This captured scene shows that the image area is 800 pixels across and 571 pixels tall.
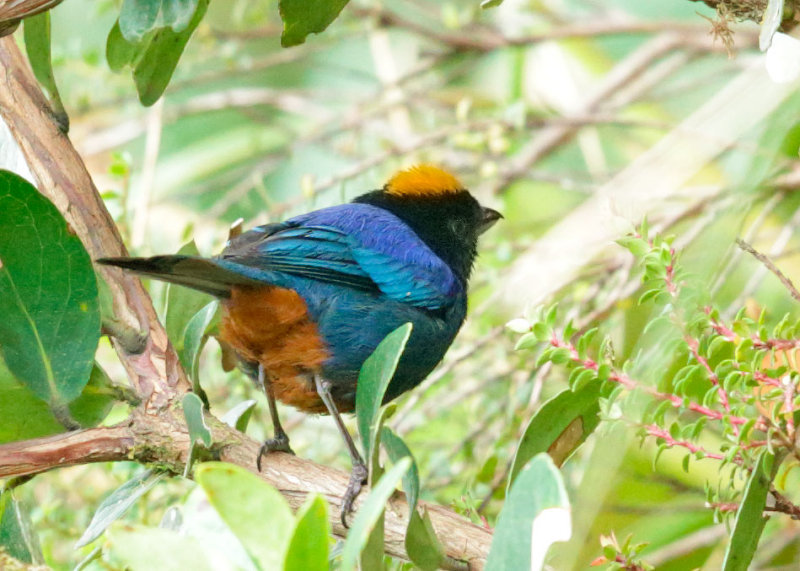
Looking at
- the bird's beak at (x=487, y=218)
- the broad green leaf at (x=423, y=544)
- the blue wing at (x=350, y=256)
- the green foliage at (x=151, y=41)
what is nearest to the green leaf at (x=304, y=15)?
the green foliage at (x=151, y=41)

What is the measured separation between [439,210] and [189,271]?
48.9 inches

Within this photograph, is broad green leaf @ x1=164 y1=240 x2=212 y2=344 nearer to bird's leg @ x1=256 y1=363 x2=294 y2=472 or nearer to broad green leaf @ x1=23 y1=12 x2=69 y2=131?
bird's leg @ x1=256 y1=363 x2=294 y2=472

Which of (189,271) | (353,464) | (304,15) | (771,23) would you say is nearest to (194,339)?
(189,271)

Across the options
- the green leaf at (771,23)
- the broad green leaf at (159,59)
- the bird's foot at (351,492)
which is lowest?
the bird's foot at (351,492)

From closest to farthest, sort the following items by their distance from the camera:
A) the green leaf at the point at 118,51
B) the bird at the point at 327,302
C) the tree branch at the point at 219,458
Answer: the tree branch at the point at 219,458
the green leaf at the point at 118,51
the bird at the point at 327,302

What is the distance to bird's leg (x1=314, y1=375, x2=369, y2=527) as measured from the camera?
181 cm

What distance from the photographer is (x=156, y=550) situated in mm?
1217

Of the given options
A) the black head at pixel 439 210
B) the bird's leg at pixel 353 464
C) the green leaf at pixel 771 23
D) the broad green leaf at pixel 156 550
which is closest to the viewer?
the broad green leaf at pixel 156 550

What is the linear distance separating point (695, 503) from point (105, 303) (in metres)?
2.04

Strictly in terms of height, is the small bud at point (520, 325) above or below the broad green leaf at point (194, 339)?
above

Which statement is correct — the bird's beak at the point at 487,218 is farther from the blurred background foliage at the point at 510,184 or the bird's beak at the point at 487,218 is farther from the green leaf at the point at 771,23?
the green leaf at the point at 771,23

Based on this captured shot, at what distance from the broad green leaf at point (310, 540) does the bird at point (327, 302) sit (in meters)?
0.94

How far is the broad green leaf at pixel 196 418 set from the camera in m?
1.65

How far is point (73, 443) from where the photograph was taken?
1.73 m
